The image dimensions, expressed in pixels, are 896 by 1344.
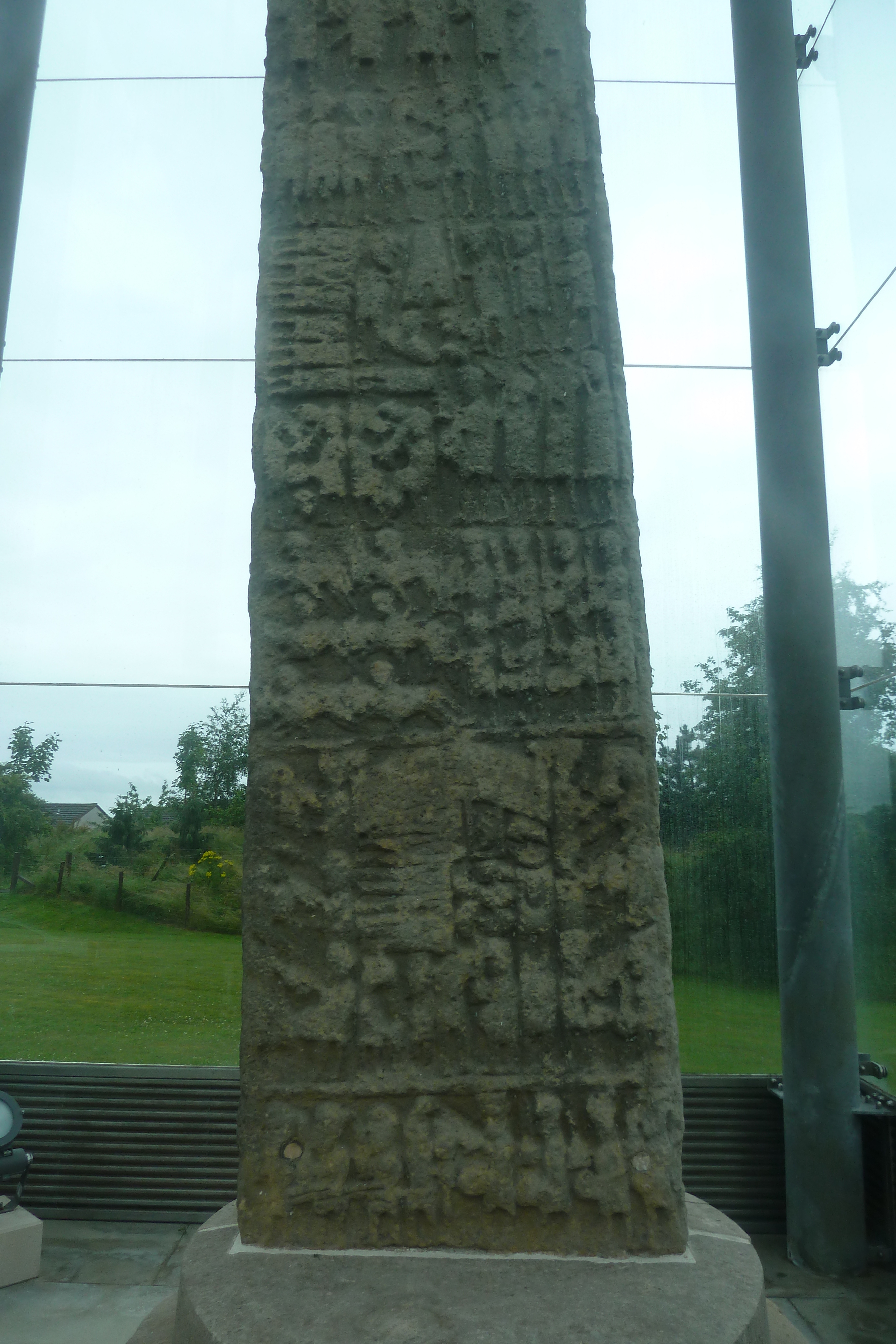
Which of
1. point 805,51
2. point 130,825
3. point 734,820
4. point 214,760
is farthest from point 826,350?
point 130,825

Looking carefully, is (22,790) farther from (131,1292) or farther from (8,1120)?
(131,1292)

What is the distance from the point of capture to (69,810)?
4.62 meters

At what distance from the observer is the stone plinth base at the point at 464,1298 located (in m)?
1.12

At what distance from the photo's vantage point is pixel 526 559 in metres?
1.48

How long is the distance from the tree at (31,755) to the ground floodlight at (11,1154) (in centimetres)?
147

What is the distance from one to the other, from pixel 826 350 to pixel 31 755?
4.17 m

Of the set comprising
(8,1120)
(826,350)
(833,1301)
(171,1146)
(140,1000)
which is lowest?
(833,1301)

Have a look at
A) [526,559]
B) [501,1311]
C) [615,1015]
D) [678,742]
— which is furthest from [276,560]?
[678,742]

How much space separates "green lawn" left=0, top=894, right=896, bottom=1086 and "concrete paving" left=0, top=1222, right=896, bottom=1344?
68 cm

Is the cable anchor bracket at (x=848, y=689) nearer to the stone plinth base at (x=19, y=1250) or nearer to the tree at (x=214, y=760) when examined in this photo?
the tree at (x=214, y=760)

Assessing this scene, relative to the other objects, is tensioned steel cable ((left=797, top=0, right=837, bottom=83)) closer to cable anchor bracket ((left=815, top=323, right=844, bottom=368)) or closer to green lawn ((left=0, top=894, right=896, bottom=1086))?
cable anchor bracket ((left=815, top=323, right=844, bottom=368))

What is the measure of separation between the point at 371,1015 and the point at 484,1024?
162 millimetres

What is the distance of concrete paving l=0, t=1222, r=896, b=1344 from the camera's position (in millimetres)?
3107

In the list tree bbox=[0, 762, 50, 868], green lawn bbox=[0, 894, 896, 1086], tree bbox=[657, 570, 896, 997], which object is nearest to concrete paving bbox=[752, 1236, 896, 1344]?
green lawn bbox=[0, 894, 896, 1086]
